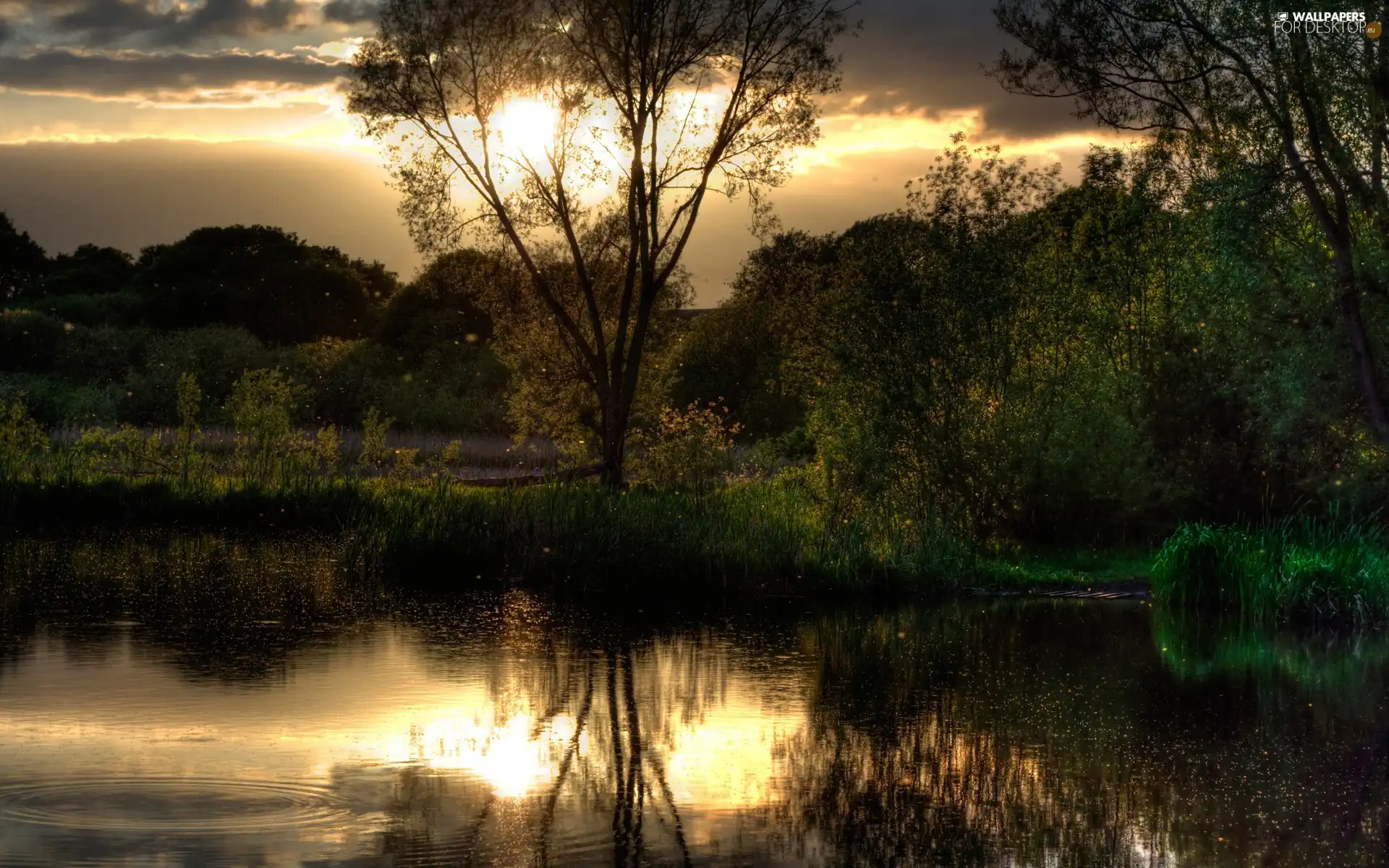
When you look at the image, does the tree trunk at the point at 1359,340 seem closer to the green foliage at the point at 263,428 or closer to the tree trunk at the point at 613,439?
the tree trunk at the point at 613,439

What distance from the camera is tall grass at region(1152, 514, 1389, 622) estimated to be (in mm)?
17797

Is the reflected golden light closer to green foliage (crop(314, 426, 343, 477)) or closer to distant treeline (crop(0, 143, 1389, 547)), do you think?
distant treeline (crop(0, 143, 1389, 547))

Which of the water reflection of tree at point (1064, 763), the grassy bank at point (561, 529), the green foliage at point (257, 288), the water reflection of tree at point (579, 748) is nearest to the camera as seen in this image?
the water reflection of tree at point (579, 748)

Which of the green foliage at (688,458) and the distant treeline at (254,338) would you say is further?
the distant treeline at (254,338)

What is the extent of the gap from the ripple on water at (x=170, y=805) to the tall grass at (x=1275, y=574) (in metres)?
13.0

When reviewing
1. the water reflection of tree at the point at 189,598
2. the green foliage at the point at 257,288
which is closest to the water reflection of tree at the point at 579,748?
the water reflection of tree at the point at 189,598

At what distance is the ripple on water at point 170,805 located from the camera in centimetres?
816

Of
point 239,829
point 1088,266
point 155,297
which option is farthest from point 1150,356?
point 155,297

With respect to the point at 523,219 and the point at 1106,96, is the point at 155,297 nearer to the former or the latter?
the point at 523,219

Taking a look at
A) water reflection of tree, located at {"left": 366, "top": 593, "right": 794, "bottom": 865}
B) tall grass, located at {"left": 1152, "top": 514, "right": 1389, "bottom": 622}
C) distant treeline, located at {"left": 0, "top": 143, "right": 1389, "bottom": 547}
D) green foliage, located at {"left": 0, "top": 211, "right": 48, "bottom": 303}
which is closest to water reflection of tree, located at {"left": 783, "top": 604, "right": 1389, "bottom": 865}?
water reflection of tree, located at {"left": 366, "top": 593, "right": 794, "bottom": 865}

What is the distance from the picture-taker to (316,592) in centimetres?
1797

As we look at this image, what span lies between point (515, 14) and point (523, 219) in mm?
4263

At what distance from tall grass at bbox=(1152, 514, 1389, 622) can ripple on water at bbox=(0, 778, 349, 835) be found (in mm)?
12986
